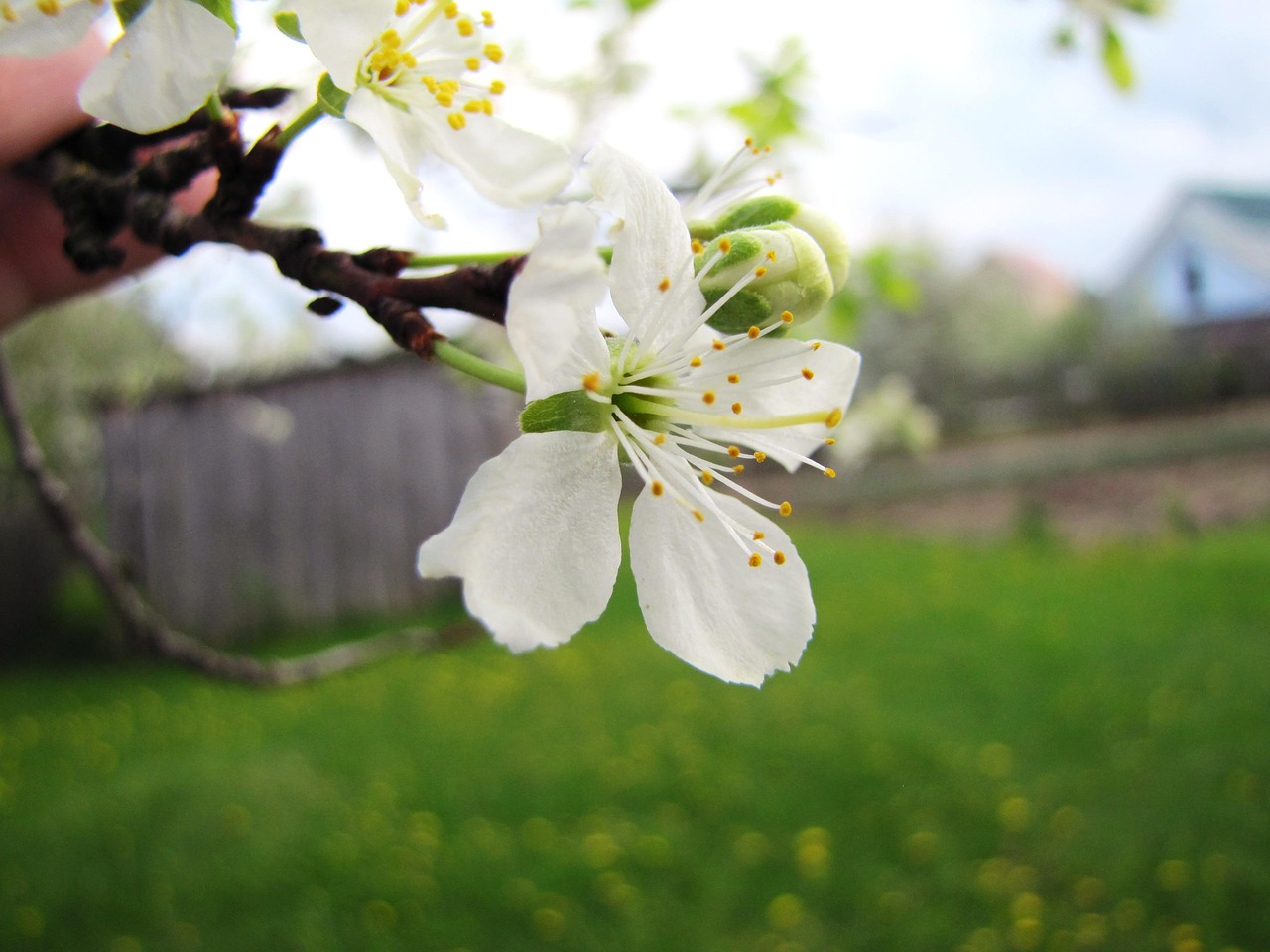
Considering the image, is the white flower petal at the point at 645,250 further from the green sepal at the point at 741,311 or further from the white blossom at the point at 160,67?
the white blossom at the point at 160,67

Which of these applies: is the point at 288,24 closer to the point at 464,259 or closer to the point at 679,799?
the point at 464,259

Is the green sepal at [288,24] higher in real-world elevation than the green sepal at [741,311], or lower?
higher

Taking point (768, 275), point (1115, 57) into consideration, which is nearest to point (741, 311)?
point (768, 275)

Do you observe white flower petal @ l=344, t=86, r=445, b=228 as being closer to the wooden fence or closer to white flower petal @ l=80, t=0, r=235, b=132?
white flower petal @ l=80, t=0, r=235, b=132

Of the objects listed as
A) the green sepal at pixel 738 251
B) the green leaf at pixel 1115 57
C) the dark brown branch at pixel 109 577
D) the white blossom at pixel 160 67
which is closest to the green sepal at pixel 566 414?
the green sepal at pixel 738 251

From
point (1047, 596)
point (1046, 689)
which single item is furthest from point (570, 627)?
point (1047, 596)

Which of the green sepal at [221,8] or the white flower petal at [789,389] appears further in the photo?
the white flower petal at [789,389]

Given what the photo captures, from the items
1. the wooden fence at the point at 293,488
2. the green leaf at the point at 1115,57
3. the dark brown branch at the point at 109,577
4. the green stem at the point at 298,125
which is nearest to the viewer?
the green stem at the point at 298,125

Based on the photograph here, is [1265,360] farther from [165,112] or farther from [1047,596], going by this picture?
[165,112]
